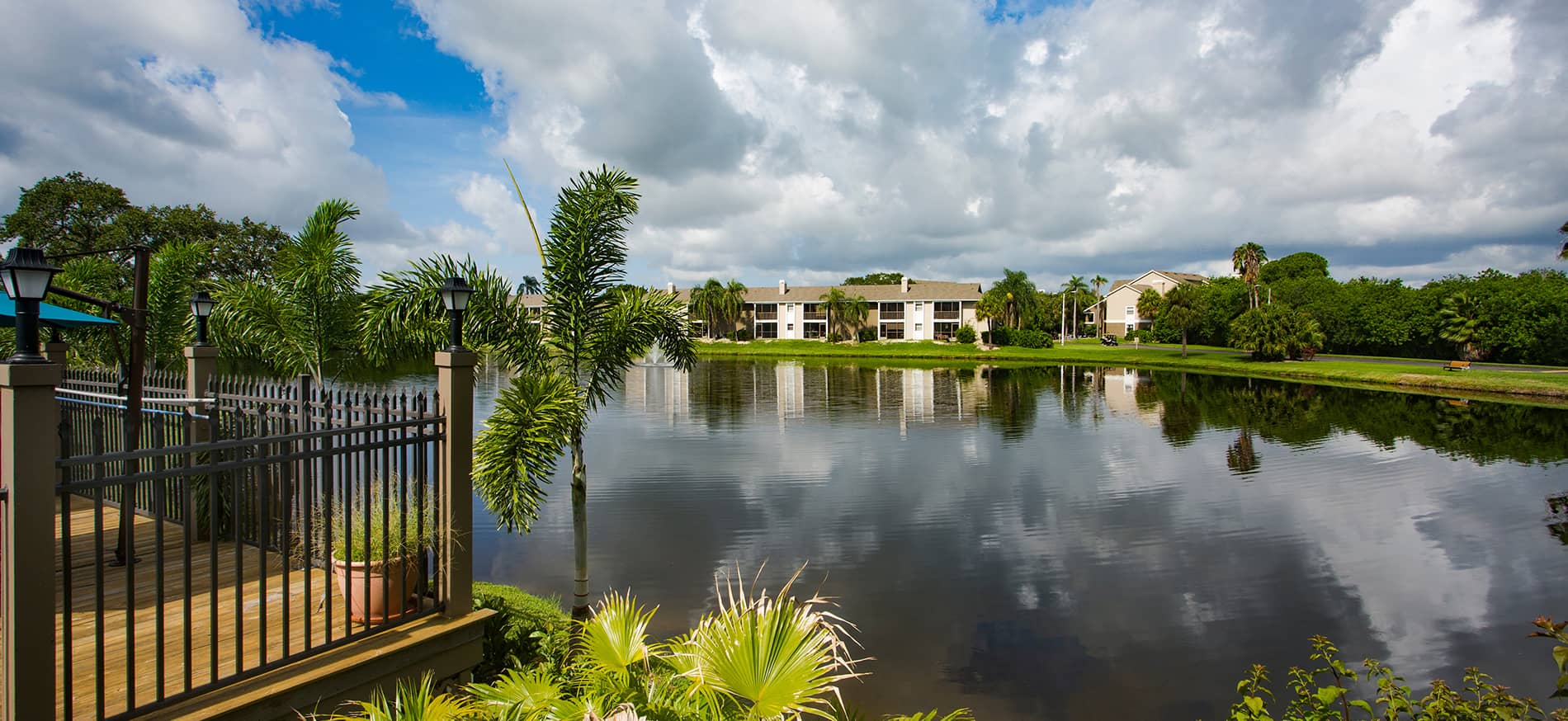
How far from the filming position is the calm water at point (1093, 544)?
833 centimetres

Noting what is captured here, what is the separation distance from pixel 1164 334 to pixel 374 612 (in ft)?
294

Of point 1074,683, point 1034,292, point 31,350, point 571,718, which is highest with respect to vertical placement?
point 1034,292

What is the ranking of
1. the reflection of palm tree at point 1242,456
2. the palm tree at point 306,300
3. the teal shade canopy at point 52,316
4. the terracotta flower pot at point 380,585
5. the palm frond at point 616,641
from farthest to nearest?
the reflection of palm tree at point 1242,456
the palm tree at point 306,300
the teal shade canopy at point 52,316
the terracotta flower pot at point 380,585
the palm frond at point 616,641

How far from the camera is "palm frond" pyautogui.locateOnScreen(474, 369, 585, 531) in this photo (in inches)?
288

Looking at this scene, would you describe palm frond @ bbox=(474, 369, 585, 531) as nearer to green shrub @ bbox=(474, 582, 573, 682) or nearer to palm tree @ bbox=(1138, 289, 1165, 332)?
green shrub @ bbox=(474, 582, 573, 682)

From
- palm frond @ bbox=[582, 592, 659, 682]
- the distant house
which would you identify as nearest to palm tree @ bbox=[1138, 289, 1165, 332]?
the distant house

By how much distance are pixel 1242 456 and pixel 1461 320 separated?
47389mm

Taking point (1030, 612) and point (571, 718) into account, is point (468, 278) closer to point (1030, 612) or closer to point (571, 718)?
point (571, 718)

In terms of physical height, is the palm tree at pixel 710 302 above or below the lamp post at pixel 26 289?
above

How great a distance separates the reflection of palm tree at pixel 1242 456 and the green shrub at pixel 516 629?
54.2ft

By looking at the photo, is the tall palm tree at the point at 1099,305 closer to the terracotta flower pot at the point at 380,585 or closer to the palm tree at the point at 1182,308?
the palm tree at the point at 1182,308

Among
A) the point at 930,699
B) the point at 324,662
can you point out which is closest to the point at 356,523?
the point at 324,662

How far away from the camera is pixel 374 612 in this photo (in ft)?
17.9

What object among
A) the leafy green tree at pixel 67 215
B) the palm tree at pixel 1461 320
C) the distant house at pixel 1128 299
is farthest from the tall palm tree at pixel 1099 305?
the leafy green tree at pixel 67 215
